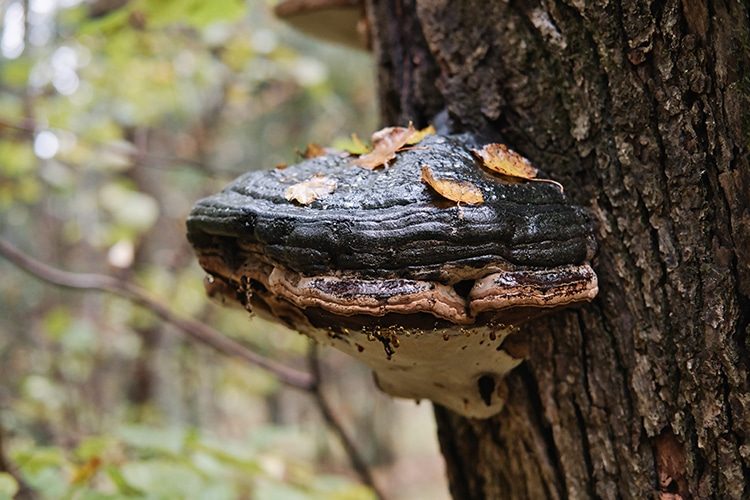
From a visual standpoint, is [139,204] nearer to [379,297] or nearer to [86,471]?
[86,471]

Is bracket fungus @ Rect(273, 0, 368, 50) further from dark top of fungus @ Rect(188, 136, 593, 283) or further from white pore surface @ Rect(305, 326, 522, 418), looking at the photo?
white pore surface @ Rect(305, 326, 522, 418)

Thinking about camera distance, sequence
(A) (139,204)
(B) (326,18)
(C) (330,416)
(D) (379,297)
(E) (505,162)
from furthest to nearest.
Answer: (A) (139,204), (C) (330,416), (B) (326,18), (E) (505,162), (D) (379,297)

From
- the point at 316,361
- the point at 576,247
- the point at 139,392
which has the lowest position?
the point at 139,392

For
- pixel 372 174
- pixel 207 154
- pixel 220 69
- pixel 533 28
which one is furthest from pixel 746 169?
pixel 207 154

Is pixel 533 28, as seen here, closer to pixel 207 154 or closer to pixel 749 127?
pixel 749 127

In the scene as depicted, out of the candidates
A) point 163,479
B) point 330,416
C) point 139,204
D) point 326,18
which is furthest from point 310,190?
point 139,204
